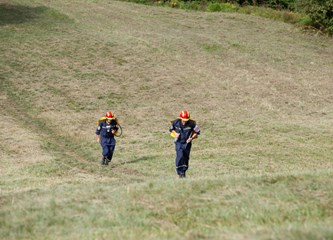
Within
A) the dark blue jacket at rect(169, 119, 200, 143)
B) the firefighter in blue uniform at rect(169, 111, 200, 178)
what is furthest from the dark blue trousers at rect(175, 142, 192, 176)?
the dark blue jacket at rect(169, 119, 200, 143)

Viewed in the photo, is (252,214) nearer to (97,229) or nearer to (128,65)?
(97,229)

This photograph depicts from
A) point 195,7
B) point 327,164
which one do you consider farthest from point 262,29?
point 327,164

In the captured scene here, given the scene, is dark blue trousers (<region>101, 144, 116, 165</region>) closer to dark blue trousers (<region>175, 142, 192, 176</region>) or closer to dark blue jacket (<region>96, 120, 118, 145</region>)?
dark blue jacket (<region>96, 120, 118, 145</region>)

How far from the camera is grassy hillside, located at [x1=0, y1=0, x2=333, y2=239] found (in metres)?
12.1

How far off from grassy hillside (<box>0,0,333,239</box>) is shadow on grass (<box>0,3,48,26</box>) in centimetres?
18

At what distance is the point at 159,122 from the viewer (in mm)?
33750

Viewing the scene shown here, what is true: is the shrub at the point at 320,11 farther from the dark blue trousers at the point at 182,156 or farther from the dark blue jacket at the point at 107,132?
the dark blue trousers at the point at 182,156

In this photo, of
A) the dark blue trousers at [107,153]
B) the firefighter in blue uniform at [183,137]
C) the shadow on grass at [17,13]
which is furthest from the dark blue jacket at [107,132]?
the shadow on grass at [17,13]

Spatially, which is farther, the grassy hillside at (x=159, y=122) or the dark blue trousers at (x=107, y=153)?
the dark blue trousers at (x=107, y=153)

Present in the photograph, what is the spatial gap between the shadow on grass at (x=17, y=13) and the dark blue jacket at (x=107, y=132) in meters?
30.1

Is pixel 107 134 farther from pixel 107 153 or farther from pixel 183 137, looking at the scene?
pixel 183 137

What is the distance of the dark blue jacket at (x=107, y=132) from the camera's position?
79.1ft

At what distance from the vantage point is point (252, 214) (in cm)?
1188

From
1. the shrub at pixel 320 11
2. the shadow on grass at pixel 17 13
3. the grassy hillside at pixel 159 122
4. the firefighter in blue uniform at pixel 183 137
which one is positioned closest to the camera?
the grassy hillside at pixel 159 122
